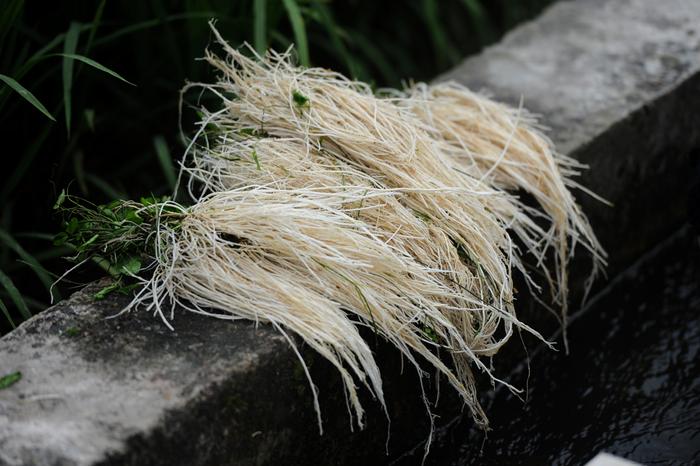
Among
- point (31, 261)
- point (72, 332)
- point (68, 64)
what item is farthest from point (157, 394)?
point (68, 64)

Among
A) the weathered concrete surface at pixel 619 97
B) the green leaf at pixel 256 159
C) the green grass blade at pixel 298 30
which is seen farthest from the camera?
the weathered concrete surface at pixel 619 97

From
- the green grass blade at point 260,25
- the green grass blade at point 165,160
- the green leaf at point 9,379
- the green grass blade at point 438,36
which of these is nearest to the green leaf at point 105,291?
the green leaf at point 9,379

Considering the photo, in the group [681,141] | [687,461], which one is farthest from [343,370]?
[681,141]

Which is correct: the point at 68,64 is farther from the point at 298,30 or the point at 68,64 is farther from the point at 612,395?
the point at 612,395

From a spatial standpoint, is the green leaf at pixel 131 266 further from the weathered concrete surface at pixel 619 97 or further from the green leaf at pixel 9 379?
the weathered concrete surface at pixel 619 97

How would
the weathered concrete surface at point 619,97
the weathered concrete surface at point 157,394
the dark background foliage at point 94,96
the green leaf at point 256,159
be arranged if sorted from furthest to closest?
1. the weathered concrete surface at point 619,97
2. the dark background foliage at point 94,96
3. the green leaf at point 256,159
4. the weathered concrete surface at point 157,394

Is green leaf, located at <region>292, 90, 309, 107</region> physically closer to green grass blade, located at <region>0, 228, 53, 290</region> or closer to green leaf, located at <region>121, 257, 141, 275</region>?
green leaf, located at <region>121, 257, 141, 275</region>

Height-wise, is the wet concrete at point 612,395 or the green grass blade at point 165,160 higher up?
the green grass blade at point 165,160
